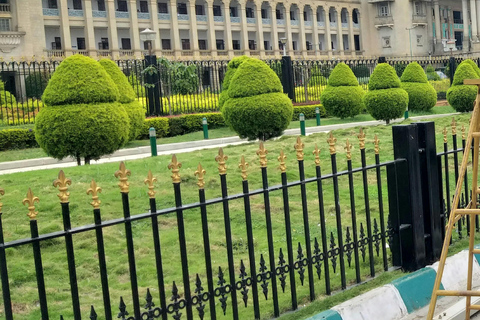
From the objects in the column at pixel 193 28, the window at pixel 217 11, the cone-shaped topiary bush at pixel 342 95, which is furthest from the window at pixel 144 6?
the cone-shaped topiary bush at pixel 342 95

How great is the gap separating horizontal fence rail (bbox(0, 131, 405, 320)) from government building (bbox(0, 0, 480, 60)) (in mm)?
31420

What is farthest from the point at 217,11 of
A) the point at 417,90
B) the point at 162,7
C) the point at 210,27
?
the point at 417,90

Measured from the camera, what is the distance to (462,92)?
20688 mm

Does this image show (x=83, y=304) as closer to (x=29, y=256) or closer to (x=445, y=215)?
(x=29, y=256)

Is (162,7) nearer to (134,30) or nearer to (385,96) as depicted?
(134,30)

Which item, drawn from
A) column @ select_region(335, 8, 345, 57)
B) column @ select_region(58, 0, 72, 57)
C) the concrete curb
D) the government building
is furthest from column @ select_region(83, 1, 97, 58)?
the concrete curb

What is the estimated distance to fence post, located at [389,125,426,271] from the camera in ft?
16.3

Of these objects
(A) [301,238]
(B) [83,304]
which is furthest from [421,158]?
(B) [83,304]

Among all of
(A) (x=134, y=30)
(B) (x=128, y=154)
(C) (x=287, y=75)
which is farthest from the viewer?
(A) (x=134, y=30)

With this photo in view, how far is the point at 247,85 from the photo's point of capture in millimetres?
14117

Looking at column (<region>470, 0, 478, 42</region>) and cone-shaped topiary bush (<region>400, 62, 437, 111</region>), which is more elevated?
column (<region>470, 0, 478, 42</region>)

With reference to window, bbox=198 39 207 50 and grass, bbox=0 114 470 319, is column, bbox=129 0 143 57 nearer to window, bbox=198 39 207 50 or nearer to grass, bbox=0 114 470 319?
window, bbox=198 39 207 50

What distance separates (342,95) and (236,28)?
110ft

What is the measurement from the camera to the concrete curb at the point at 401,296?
4.05m
